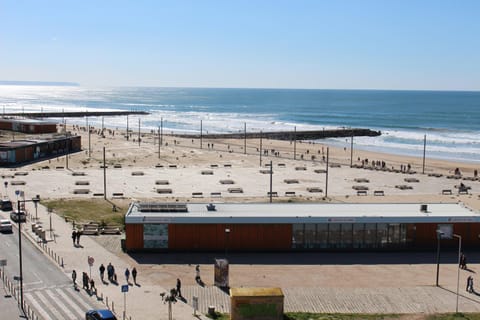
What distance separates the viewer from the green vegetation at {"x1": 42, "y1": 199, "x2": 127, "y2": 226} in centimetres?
4189

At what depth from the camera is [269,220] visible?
115 ft

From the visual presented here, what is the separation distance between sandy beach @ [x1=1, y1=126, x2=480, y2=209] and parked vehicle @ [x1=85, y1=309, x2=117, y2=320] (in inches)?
1122

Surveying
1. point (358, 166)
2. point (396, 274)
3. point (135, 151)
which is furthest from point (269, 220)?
→ point (135, 151)

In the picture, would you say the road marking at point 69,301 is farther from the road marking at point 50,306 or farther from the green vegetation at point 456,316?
the green vegetation at point 456,316

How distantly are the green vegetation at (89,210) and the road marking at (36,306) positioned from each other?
13634 mm

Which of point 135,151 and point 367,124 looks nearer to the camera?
point 135,151

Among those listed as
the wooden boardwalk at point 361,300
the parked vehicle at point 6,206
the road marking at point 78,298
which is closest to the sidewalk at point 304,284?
the wooden boardwalk at point 361,300

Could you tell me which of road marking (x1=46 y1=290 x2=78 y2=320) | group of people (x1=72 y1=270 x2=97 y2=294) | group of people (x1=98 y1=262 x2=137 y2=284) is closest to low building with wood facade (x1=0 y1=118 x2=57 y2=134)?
group of people (x1=98 y1=262 x2=137 y2=284)

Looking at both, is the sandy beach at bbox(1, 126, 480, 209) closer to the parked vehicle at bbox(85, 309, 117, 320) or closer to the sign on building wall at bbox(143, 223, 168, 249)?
the sign on building wall at bbox(143, 223, 168, 249)

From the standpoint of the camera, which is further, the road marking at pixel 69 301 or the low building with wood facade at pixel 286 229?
the low building with wood facade at pixel 286 229

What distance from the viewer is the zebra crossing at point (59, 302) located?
80.0 feet

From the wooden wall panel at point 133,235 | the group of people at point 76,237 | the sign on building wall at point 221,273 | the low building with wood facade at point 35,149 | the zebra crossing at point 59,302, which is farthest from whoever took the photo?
the low building with wood facade at point 35,149

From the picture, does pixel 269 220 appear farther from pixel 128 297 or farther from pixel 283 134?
pixel 283 134

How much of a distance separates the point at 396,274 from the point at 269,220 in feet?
25.6
